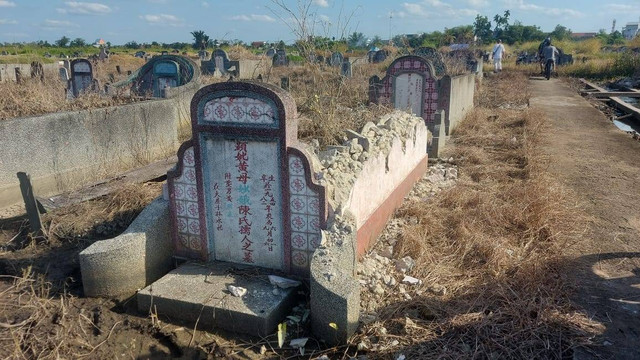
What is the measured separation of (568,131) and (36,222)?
10.6m

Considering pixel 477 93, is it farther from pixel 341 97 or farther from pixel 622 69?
pixel 622 69

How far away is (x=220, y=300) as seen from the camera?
3.83 meters

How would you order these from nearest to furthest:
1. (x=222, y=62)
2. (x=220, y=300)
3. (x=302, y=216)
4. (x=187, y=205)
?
1. (x=220, y=300)
2. (x=302, y=216)
3. (x=187, y=205)
4. (x=222, y=62)

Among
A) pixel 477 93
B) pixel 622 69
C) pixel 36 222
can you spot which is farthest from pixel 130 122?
pixel 622 69

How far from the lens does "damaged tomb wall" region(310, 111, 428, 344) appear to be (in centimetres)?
341

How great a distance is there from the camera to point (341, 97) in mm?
8086

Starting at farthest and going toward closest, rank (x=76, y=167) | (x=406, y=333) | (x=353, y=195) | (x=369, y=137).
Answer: (x=76, y=167) → (x=369, y=137) → (x=353, y=195) → (x=406, y=333)

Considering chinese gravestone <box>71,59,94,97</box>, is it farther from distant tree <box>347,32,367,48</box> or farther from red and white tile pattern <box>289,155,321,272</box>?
red and white tile pattern <box>289,155,321,272</box>

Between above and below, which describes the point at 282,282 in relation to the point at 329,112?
below

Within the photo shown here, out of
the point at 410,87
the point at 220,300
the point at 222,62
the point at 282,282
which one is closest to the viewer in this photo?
the point at 220,300

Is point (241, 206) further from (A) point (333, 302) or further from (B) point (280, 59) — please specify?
→ (B) point (280, 59)

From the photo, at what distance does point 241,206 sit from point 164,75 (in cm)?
826

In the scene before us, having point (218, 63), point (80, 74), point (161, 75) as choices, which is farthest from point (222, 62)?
point (161, 75)

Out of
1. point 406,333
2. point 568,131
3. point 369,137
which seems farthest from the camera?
point 568,131
